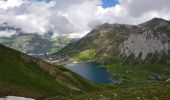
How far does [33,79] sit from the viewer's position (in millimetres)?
115875

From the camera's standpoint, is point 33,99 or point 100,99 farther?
point 33,99

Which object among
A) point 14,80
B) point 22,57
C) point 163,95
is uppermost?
point 22,57

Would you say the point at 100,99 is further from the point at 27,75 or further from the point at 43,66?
the point at 43,66

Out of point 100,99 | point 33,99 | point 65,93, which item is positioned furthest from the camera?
point 65,93

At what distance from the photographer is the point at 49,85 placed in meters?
115

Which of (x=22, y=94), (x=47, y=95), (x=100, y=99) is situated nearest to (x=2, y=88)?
(x=22, y=94)

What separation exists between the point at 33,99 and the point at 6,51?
41781 mm

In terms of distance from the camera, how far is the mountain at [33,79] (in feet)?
341

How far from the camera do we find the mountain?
341ft

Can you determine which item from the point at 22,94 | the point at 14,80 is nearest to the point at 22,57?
the point at 14,80

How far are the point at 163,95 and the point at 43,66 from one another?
6141 cm

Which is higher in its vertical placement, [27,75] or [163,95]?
[27,75]

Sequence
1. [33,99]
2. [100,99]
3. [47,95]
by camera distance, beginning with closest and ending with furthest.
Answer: [100,99], [33,99], [47,95]

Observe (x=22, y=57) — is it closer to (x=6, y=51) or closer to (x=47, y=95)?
(x=6, y=51)
